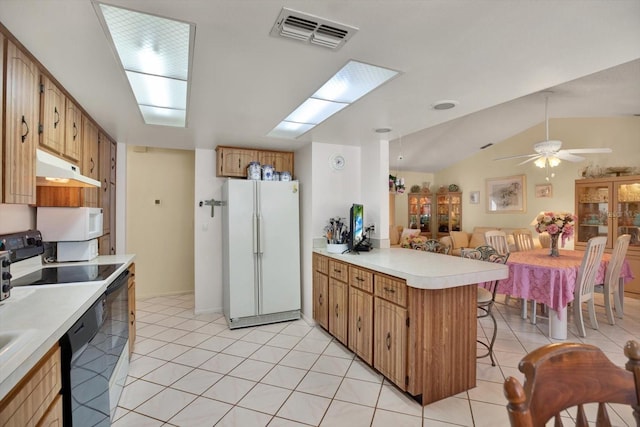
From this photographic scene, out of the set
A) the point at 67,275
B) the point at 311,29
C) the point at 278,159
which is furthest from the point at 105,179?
the point at 311,29

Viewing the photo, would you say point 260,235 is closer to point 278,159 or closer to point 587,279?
point 278,159

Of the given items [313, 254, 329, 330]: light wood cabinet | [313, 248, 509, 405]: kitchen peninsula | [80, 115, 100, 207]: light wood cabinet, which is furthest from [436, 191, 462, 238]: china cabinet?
[80, 115, 100, 207]: light wood cabinet

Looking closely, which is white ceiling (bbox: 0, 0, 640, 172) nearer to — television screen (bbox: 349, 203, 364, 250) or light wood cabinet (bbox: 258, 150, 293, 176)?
television screen (bbox: 349, 203, 364, 250)

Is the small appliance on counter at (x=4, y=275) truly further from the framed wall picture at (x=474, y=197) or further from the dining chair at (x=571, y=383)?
the framed wall picture at (x=474, y=197)

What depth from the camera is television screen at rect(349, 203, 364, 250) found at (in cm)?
307

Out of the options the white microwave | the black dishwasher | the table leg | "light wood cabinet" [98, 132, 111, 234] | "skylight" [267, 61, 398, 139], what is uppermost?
"skylight" [267, 61, 398, 139]

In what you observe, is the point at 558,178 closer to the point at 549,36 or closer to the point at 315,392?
the point at 549,36

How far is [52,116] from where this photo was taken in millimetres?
1952

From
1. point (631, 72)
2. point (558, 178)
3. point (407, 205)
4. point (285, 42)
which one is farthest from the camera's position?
point (407, 205)

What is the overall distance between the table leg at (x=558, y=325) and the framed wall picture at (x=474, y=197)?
4611 millimetres

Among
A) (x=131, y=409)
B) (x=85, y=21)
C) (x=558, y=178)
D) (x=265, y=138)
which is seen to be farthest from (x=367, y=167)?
(x=558, y=178)

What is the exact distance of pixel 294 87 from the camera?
2.02 metres

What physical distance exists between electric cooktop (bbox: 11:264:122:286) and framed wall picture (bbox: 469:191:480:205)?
7.29m

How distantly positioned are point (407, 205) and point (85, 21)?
7.51 metres
